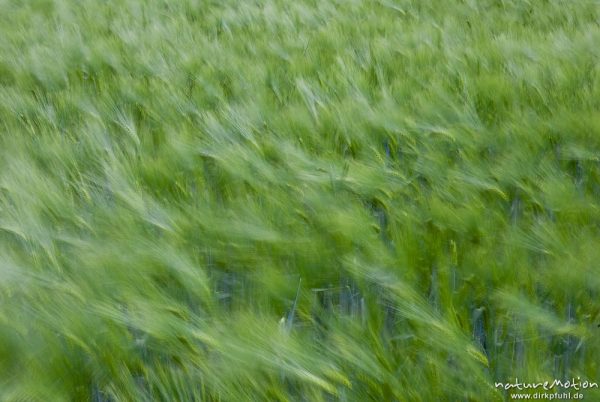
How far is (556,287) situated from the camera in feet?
2.42

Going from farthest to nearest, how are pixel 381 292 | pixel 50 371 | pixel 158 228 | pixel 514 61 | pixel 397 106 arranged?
pixel 514 61, pixel 397 106, pixel 158 228, pixel 381 292, pixel 50 371

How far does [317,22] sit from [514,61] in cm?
86

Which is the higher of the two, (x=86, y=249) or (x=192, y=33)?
(x=86, y=249)

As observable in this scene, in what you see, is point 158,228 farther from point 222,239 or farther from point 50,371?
point 50,371

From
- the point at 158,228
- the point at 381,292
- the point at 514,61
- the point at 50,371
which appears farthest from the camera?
the point at 514,61

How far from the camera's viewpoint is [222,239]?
33.8 inches

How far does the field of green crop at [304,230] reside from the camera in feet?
2.20

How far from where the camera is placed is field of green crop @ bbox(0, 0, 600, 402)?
669 mm

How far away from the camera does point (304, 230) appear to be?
85 cm

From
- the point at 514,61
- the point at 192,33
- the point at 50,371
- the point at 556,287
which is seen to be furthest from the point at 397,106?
the point at 192,33

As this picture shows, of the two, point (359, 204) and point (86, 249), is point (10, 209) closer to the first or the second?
point (86, 249)

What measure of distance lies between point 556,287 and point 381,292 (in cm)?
18

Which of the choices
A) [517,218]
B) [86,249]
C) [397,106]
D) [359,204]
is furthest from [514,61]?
[86,249]

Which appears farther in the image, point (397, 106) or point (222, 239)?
point (397, 106)
